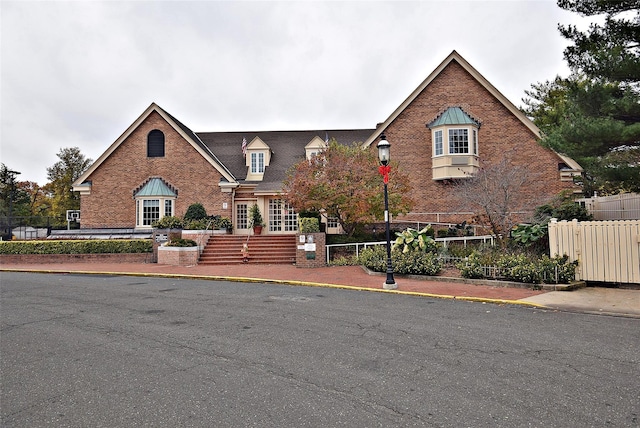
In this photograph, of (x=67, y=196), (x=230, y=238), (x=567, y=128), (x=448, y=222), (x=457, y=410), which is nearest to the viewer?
(x=457, y=410)

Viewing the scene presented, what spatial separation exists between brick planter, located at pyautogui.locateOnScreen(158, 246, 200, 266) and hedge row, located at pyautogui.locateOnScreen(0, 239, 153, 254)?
5.38 ft

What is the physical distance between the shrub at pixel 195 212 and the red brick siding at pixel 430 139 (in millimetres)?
12481

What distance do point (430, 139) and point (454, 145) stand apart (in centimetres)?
173

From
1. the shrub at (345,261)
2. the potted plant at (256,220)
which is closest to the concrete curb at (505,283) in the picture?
the shrub at (345,261)

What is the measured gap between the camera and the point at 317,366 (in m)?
5.30

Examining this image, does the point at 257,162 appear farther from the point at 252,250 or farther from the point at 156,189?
the point at 252,250

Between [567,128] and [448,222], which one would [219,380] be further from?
[448,222]

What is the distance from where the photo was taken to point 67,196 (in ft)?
157

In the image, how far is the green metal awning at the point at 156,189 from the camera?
87.5 feet

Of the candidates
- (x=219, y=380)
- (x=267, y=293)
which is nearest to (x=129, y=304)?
(x=267, y=293)

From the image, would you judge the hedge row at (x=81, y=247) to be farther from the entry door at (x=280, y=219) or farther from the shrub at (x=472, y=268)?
the shrub at (x=472, y=268)

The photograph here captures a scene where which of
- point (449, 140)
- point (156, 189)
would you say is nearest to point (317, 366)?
point (449, 140)

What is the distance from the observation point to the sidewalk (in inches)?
369

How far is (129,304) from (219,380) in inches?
240
